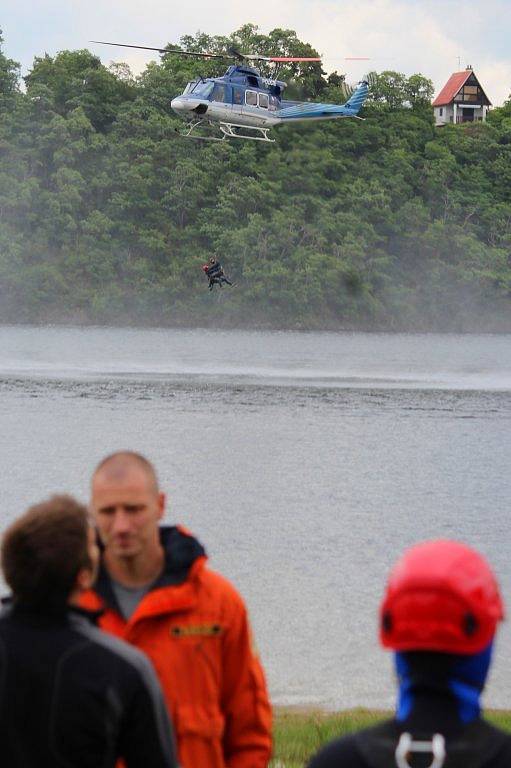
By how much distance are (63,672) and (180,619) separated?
1.04 m

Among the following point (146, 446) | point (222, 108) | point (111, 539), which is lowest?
point (146, 446)

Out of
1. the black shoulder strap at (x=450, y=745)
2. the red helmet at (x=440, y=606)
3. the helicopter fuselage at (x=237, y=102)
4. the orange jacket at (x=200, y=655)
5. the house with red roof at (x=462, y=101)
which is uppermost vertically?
the house with red roof at (x=462, y=101)

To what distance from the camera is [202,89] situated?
156 ft

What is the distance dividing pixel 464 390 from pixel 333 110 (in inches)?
682

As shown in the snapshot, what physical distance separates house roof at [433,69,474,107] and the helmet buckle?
436 ft

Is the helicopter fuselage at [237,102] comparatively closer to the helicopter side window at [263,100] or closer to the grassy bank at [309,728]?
the helicopter side window at [263,100]

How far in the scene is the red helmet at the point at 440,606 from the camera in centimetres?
219

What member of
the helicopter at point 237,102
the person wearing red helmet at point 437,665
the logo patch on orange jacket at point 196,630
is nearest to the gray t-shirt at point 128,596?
the logo patch on orange jacket at point 196,630

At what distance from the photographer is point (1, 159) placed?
337ft

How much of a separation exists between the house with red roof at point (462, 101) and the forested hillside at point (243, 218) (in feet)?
78.4

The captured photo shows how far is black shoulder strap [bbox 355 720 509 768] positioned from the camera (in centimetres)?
215

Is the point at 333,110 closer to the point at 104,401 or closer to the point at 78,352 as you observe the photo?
the point at 104,401

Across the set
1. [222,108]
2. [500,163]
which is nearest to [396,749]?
[222,108]

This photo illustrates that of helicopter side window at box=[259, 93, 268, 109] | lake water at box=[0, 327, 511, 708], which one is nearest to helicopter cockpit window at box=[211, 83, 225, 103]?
helicopter side window at box=[259, 93, 268, 109]
